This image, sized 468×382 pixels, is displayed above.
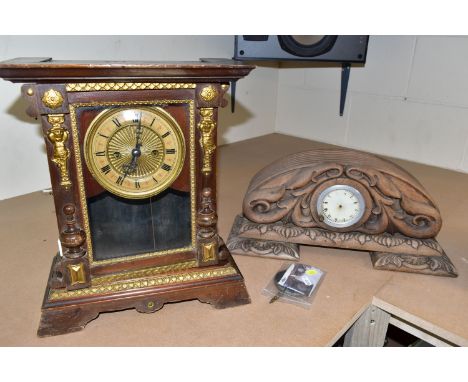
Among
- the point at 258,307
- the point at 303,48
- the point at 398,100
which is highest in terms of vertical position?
the point at 303,48

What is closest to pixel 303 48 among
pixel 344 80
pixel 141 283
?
pixel 344 80

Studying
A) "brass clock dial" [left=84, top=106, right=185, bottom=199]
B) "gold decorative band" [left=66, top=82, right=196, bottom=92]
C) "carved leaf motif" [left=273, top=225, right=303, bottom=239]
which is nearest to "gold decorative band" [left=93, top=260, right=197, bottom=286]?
"brass clock dial" [left=84, top=106, right=185, bottom=199]

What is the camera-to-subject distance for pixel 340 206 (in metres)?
1.05

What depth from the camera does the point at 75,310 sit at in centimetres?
84

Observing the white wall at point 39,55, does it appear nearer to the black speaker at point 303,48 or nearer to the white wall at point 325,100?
the white wall at point 325,100

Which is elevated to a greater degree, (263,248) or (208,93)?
(208,93)

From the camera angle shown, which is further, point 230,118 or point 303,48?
point 230,118

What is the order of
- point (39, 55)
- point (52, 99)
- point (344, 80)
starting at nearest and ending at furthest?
point (52, 99) → point (39, 55) → point (344, 80)

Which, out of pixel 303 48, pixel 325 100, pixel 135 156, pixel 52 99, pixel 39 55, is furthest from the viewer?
pixel 325 100

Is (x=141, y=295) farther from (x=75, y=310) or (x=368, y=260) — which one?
(x=368, y=260)

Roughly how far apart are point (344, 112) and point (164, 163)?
1.46 meters

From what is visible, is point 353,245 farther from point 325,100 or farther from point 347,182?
point 325,100

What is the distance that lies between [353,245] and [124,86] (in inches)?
27.4

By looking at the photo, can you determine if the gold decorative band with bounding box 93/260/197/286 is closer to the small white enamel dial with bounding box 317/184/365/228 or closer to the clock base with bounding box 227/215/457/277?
the clock base with bounding box 227/215/457/277
